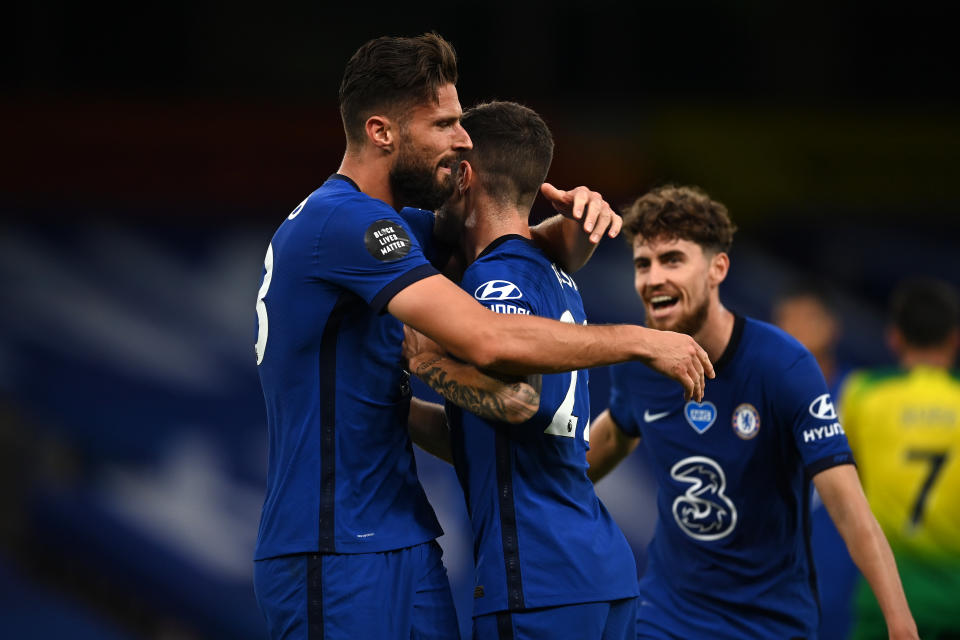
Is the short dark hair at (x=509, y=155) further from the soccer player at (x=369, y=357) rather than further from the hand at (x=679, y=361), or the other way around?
the hand at (x=679, y=361)

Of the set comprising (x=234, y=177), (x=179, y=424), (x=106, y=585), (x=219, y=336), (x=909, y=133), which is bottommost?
(x=106, y=585)

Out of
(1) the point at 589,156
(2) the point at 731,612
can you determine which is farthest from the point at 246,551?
(2) the point at 731,612

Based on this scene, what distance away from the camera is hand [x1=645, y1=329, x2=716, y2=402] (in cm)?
326

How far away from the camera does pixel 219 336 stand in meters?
10.4

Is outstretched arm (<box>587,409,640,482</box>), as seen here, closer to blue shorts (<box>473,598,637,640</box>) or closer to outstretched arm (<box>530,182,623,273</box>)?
outstretched arm (<box>530,182,623,273</box>)

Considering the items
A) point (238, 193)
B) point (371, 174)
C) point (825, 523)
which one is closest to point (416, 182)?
point (371, 174)

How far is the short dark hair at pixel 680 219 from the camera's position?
4492 mm

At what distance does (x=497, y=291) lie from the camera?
3408 mm

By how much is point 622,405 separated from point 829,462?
2.99 ft

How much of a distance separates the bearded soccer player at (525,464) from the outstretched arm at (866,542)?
0.90 meters

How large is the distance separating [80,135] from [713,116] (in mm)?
6074

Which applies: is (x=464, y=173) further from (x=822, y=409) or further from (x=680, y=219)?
(x=822, y=409)

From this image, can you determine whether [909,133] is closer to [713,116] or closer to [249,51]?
[713,116]

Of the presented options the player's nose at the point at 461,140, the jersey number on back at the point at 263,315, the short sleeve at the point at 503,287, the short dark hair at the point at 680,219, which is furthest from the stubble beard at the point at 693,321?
the jersey number on back at the point at 263,315
